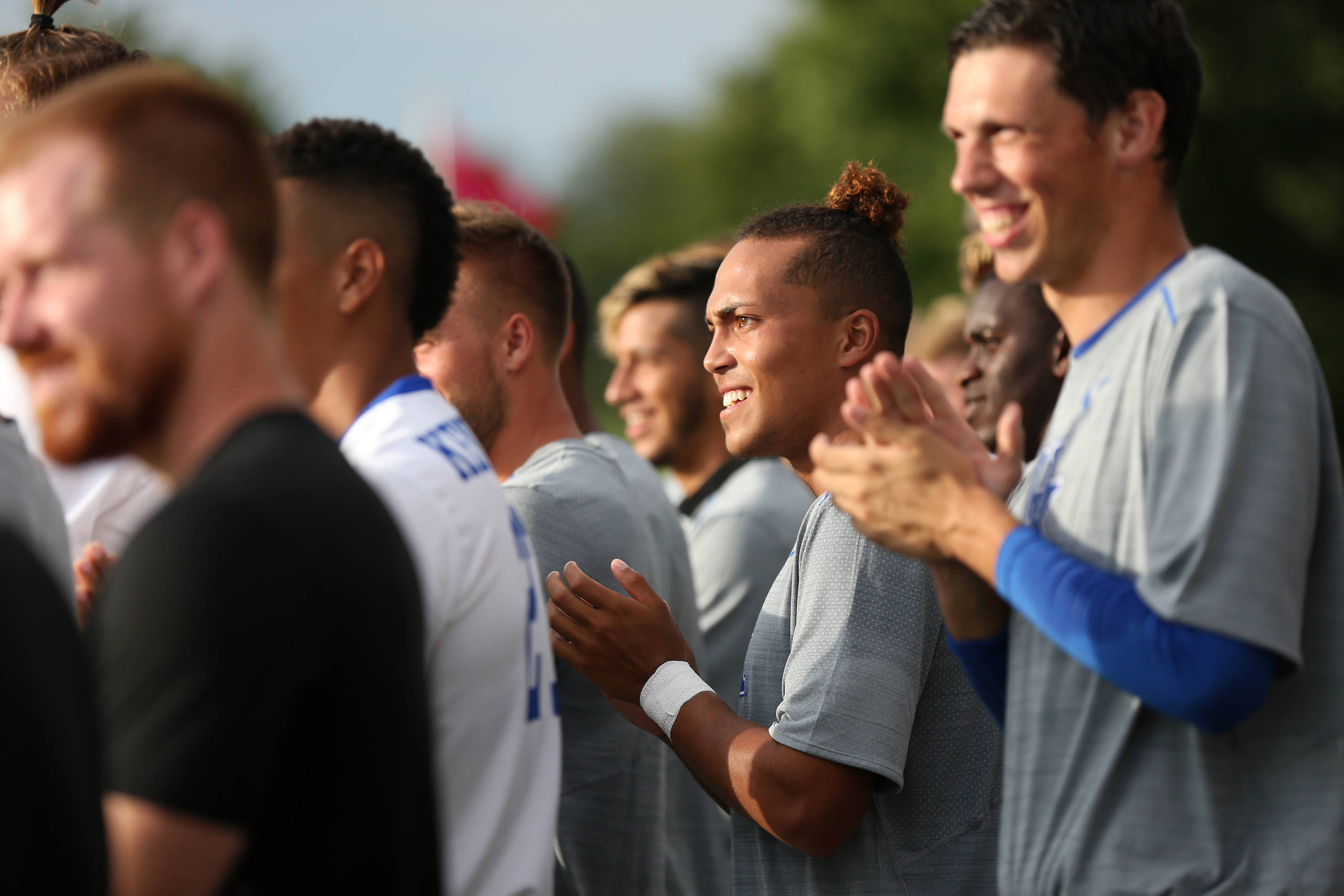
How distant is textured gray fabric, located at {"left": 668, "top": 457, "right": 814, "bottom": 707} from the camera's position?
552cm

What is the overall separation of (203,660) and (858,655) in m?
1.71

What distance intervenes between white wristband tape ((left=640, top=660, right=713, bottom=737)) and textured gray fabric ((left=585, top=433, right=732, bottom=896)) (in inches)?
41.0

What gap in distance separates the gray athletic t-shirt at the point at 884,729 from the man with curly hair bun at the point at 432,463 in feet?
2.28

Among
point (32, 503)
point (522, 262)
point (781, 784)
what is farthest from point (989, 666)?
point (522, 262)

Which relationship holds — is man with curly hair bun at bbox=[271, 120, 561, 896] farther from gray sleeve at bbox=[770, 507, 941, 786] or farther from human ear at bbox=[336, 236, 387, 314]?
gray sleeve at bbox=[770, 507, 941, 786]

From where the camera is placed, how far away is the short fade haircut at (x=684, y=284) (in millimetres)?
6953

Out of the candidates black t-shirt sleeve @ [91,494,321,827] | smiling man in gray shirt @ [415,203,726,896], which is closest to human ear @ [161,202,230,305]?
black t-shirt sleeve @ [91,494,321,827]

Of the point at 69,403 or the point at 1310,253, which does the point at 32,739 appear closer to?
the point at 69,403

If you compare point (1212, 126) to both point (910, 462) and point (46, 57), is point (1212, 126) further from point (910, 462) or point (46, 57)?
point (910, 462)

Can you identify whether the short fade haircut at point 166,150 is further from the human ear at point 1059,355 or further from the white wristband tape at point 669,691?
the human ear at point 1059,355

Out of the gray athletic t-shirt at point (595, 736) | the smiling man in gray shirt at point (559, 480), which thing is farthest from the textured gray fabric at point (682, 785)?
the gray athletic t-shirt at point (595, 736)

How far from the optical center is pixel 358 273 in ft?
8.52

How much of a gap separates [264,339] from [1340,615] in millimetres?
1684

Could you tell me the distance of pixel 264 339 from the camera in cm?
182
